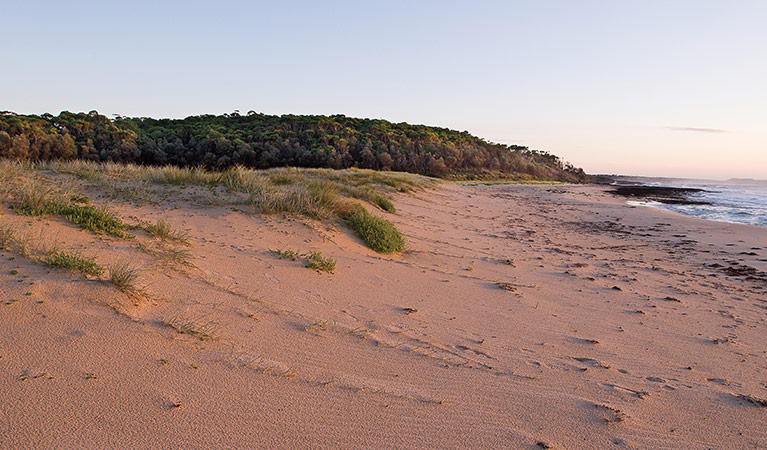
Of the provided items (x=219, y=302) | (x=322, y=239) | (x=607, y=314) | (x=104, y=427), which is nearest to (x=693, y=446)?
(x=607, y=314)

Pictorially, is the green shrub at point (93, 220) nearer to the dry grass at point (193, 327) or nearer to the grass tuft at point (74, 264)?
the grass tuft at point (74, 264)

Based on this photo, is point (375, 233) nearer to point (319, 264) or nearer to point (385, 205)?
point (319, 264)

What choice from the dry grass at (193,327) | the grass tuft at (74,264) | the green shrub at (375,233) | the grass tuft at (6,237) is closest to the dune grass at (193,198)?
the green shrub at (375,233)

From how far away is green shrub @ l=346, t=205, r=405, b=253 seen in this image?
730 cm

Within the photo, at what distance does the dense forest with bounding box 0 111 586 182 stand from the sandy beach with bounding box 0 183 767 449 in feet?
69.6

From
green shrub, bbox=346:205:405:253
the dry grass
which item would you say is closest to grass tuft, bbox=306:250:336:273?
green shrub, bbox=346:205:405:253

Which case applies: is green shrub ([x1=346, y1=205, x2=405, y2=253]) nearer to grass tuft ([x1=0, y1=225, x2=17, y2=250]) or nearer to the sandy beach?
the sandy beach

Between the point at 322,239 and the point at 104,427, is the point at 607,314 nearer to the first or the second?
the point at 322,239

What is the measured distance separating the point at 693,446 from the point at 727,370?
1619 mm

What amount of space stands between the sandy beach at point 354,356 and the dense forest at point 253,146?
2120 centimetres

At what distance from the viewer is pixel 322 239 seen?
23.1 feet

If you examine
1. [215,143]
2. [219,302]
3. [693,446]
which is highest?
[215,143]

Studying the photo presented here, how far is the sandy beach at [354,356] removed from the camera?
8.16 feet

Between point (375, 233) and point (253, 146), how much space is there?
1591 inches
